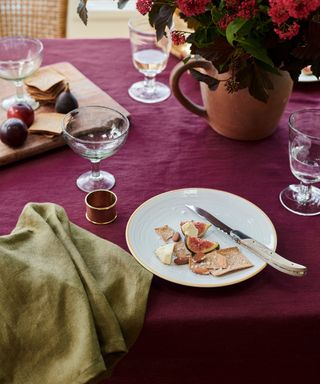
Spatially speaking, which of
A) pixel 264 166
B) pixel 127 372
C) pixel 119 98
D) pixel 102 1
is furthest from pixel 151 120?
pixel 102 1

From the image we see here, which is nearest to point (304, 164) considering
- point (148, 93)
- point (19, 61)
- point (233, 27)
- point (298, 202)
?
point (298, 202)

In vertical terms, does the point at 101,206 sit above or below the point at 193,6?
below

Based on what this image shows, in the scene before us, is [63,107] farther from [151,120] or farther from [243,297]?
[243,297]

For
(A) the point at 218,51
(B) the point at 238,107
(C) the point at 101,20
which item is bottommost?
(C) the point at 101,20

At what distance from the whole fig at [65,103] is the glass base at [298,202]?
0.52 m

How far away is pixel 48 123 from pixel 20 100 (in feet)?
0.54

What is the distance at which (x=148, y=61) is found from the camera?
1543 millimetres

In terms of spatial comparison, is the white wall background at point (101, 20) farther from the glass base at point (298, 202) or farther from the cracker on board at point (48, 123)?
the glass base at point (298, 202)

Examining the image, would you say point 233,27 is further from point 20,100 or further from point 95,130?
point 20,100

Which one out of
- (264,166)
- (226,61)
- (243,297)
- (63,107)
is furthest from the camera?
(63,107)

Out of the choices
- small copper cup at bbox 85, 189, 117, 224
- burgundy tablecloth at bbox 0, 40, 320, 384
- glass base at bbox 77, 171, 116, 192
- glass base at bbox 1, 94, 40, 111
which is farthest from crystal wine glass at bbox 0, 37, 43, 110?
small copper cup at bbox 85, 189, 117, 224

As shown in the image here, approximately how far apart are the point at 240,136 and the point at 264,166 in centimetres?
10

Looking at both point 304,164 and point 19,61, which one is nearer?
point 304,164

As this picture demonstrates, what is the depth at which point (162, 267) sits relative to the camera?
101 cm
